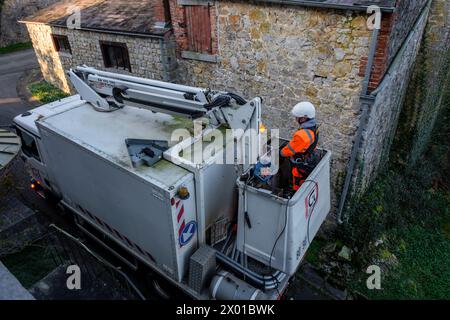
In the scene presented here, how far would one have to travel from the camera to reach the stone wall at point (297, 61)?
647 cm

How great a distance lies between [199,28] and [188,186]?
5433 mm

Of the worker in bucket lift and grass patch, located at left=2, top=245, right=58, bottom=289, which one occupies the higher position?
the worker in bucket lift

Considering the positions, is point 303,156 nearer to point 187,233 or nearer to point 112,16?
point 187,233

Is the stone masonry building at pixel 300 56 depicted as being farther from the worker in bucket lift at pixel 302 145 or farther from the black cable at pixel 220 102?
the black cable at pixel 220 102

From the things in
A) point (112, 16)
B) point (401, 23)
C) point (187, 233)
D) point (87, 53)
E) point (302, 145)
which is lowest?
point (187, 233)

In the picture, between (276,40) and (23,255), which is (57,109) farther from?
(276,40)

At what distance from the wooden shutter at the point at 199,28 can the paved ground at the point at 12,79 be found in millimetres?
8214

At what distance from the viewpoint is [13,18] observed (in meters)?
21.8

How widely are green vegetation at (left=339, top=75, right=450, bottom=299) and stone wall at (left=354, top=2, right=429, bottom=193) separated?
652 millimetres

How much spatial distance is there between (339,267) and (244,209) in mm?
3714

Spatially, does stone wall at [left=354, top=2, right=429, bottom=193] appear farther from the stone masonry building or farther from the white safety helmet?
the white safety helmet

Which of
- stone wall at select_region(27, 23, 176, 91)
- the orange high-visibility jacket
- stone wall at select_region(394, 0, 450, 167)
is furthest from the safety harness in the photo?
stone wall at select_region(394, 0, 450, 167)

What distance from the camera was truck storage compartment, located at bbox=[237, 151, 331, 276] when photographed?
4.36m

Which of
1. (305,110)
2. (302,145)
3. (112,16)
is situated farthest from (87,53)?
(302,145)
